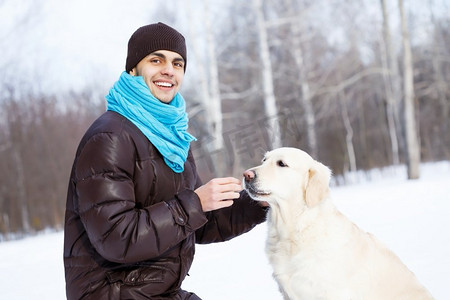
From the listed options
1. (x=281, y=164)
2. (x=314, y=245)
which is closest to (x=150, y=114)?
(x=281, y=164)

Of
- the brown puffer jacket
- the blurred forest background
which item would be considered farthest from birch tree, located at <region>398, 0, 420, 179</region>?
the brown puffer jacket

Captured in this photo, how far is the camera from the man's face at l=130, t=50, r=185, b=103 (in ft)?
6.73

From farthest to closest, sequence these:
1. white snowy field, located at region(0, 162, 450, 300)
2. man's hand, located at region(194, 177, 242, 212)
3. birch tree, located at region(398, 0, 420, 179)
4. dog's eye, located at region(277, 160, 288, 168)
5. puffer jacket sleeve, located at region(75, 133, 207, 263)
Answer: birch tree, located at region(398, 0, 420, 179)
white snowy field, located at region(0, 162, 450, 300)
dog's eye, located at region(277, 160, 288, 168)
man's hand, located at region(194, 177, 242, 212)
puffer jacket sleeve, located at region(75, 133, 207, 263)

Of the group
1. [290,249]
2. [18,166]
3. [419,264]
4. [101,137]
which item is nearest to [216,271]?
[419,264]

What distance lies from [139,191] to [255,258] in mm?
3037

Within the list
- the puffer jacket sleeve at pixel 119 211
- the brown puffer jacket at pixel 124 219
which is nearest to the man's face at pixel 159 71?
the brown puffer jacket at pixel 124 219

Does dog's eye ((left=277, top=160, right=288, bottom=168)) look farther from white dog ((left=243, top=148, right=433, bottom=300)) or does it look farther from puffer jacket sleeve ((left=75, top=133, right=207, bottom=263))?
puffer jacket sleeve ((left=75, top=133, right=207, bottom=263))

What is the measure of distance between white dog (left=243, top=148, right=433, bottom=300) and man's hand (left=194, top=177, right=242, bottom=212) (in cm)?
42

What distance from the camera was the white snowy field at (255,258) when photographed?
3.68 m

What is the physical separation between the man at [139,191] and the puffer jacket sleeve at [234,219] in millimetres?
280

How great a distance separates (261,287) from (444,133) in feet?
56.1

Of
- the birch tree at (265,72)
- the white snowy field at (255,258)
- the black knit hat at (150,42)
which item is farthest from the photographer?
the birch tree at (265,72)

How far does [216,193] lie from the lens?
1.84 meters

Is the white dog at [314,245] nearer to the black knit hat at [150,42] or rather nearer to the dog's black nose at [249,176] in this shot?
the dog's black nose at [249,176]
